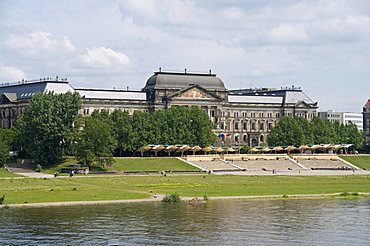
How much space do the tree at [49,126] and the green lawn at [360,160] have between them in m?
66.4

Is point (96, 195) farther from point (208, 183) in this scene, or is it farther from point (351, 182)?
point (351, 182)

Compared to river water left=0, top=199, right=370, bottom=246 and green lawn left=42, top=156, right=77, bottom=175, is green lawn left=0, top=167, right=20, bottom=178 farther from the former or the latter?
river water left=0, top=199, right=370, bottom=246

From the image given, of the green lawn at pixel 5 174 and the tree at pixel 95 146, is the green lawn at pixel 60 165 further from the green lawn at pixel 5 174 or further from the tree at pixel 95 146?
the green lawn at pixel 5 174

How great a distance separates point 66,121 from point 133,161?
15.4 metres

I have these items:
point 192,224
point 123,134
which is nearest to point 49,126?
point 123,134

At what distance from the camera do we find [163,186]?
12131 centimetres

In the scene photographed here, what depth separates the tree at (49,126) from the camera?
159750 millimetres

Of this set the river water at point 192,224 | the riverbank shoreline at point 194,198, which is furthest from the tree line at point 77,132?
the river water at point 192,224

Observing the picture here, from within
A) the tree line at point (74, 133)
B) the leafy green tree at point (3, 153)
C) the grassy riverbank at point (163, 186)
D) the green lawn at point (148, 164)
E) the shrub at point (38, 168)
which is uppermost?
the tree line at point (74, 133)

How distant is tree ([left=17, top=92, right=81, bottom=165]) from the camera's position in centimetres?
15975

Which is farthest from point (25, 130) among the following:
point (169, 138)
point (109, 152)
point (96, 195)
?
point (96, 195)

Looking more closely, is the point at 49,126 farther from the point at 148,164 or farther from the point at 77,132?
the point at 148,164

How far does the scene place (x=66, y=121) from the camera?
536 ft

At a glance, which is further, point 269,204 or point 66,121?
point 66,121
